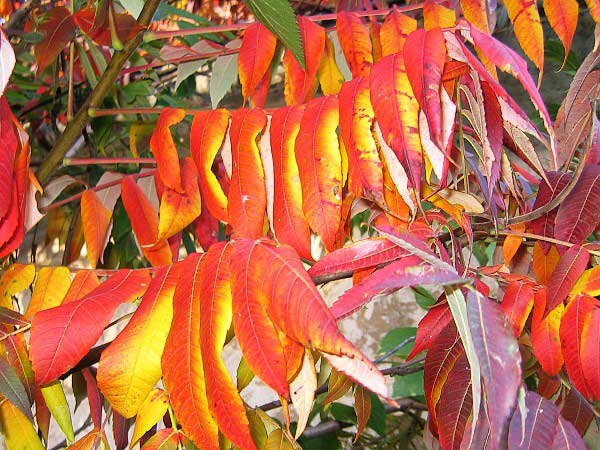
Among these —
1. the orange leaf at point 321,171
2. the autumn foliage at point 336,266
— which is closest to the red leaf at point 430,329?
the autumn foliage at point 336,266

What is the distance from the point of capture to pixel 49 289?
57 centimetres

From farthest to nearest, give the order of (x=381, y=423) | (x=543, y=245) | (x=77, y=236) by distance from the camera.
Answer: (x=381, y=423) → (x=77, y=236) → (x=543, y=245)

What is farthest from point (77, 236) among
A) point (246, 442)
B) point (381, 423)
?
point (381, 423)

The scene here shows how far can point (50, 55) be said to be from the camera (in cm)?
71

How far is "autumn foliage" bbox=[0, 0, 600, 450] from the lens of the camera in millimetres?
395

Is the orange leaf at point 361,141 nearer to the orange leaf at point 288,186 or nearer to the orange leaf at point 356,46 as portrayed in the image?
the orange leaf at point 288,186

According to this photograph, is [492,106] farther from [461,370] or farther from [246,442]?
[246,442]

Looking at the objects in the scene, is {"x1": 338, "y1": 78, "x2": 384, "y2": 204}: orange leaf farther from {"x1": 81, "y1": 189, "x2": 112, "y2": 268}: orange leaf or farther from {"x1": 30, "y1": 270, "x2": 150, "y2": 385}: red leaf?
{"x1": 81, "y1": 189, "x2": 112, "y2": 268}: orange leaf

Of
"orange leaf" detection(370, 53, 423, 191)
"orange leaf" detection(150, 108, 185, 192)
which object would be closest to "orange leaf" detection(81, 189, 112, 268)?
"orange leaf" detection(150, 108, 185, 192)

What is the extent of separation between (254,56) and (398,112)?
0.76 ft

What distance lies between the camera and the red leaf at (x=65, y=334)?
441mm

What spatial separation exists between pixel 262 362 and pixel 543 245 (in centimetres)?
33

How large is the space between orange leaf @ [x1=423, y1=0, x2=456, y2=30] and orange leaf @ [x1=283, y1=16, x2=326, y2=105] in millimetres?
109

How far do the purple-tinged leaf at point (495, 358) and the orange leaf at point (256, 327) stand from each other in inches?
4.6
